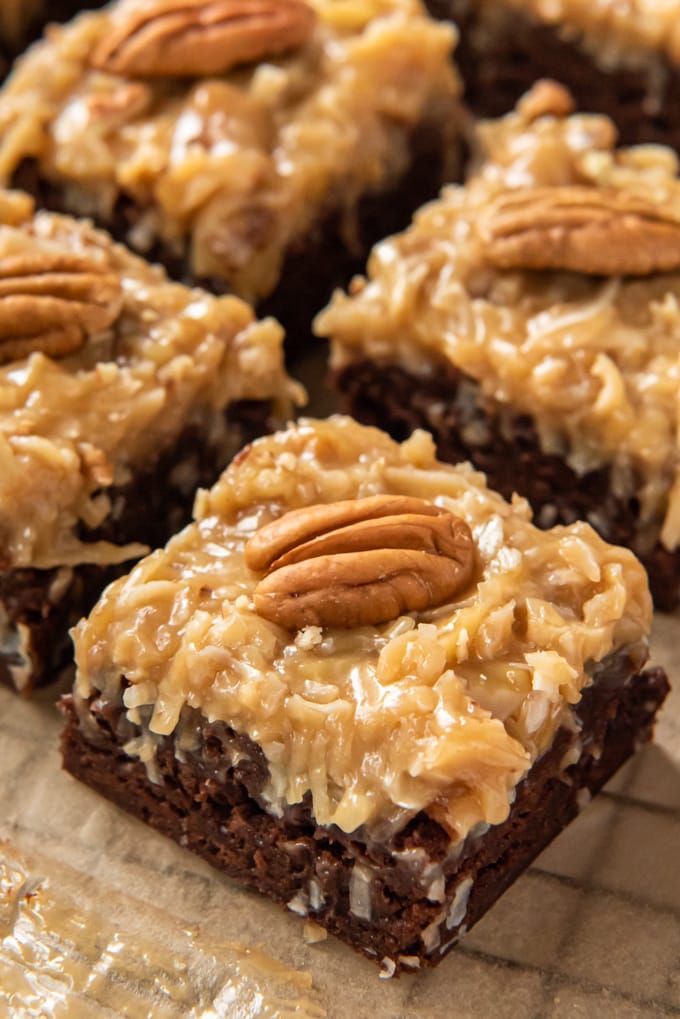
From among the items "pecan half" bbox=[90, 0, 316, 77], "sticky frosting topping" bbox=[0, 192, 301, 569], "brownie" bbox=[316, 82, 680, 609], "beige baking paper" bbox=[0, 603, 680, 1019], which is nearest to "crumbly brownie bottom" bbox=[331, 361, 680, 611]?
"brownie" bbox=[316, 82, 680, 609]

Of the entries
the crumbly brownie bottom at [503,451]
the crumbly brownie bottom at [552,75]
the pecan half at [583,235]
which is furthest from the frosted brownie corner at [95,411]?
the crumbly brownie bottom at [552,75]

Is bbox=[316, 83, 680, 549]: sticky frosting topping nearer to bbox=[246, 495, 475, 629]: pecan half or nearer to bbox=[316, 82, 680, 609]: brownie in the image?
bbox=[316, 82, 680, 609]: brownie

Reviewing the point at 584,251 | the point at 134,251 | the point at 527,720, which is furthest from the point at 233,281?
the point at 527,720

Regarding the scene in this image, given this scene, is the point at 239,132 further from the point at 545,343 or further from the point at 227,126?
the point at 545,343

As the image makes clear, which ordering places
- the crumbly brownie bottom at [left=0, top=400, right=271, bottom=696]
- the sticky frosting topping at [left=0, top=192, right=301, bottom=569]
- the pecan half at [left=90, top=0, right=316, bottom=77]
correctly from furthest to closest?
the pecan half at [left=90, top=0, right=316, bottom=77]
the crumbly brownie bottom at [left=0, top=400, right=271, bottom=696]
the sticky frosting topping at [left=0, top=192, right=301, bottom=569]

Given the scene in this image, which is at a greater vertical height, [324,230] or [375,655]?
[375,655]

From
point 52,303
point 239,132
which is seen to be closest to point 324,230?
point 239,132
